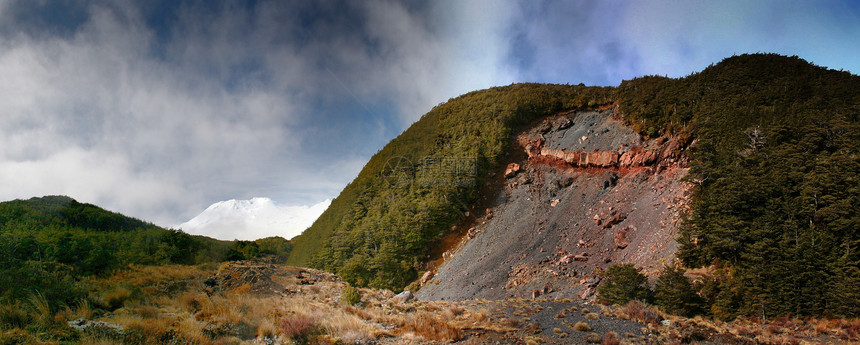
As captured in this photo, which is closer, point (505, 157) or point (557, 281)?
point (557, 281)

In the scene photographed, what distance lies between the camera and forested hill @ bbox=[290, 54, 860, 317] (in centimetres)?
1561

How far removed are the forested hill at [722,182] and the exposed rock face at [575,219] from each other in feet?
7.76

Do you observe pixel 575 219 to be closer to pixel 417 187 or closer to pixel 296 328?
pixel 417 187

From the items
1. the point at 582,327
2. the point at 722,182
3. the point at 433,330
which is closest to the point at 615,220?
the point at 722,182

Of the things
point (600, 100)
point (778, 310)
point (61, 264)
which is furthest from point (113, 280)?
point (600, 100)

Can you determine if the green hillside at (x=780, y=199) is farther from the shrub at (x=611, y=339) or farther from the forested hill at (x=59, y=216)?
the forested hill at (x=59, y=216)

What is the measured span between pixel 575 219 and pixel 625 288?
39.8ft

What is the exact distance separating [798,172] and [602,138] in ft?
58.2

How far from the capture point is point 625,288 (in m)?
17.2

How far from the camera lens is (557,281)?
22688mm

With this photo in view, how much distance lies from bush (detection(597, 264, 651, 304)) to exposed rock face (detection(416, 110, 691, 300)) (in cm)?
183

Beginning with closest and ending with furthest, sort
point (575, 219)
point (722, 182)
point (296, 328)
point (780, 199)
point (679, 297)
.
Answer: point (296, 328)
point (679, 297)
point (780, 199)
point (722, 182)
point (575, 219)

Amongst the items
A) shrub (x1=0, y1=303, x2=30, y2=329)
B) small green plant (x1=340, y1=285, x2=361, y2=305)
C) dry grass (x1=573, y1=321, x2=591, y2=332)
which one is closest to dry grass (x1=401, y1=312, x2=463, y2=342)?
small green plant (x1=340, y1=285, x2=361, y2=305)

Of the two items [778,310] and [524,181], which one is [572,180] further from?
[778,310]
